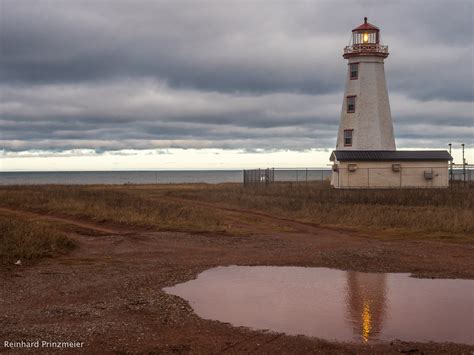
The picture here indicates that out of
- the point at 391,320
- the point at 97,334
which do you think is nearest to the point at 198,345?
the point at 97,334

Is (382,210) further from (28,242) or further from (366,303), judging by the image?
(28,242)

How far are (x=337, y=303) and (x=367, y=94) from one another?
1301 inches

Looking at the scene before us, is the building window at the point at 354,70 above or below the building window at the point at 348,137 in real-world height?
above

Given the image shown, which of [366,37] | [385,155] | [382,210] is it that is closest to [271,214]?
[382,210]

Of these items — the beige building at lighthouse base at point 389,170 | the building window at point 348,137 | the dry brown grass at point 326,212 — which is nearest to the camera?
the dry brown grass at point 326,212

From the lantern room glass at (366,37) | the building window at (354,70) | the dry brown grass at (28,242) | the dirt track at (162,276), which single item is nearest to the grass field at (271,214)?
the dry brown grass at (28,242)

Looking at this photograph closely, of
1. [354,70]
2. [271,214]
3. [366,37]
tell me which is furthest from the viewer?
[354,70]

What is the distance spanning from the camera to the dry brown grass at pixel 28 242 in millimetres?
14990

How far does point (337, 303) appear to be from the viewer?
10.7 m

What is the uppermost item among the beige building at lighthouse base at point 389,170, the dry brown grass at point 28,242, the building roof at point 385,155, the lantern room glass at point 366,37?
the lantern room glass at point 366,37

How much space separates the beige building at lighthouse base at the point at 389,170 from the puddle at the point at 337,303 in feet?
92.7

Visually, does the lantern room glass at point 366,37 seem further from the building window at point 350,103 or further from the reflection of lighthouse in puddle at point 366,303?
the reflection of lighthouse in puddle at point 366,303

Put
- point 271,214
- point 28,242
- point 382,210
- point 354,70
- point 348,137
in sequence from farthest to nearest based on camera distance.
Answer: point 348,137 → point 354,70 → point 271,214 → point 382,210 → point 28,242

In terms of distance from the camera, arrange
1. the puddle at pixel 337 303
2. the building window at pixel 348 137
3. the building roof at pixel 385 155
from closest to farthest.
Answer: the puddle at pixel 337 303 < the building roof at pixel 385 155 < the building window at pixel 348 137
